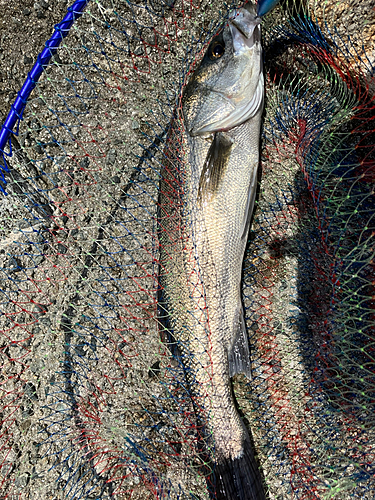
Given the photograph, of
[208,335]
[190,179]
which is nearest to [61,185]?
[190,179]

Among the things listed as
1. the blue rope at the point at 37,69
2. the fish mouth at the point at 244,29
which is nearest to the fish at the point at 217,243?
the fish mouth at the point at 244,29

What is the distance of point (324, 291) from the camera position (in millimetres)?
2383

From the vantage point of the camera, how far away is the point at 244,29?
2084mm

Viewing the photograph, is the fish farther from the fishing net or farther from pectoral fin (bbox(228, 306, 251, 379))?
the fishing net

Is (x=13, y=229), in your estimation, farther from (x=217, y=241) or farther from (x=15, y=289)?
(x=217, y=241)

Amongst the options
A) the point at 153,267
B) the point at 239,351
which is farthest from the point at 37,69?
the point at 239,351

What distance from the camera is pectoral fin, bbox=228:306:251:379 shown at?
2.20 metres

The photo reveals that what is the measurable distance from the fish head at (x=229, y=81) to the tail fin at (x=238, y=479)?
85.3 inches

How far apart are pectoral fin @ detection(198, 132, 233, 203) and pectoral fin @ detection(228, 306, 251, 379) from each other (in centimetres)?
82

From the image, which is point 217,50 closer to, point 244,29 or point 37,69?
point 244,29

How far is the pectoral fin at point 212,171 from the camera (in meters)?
2.15

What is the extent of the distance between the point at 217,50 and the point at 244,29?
20 cm

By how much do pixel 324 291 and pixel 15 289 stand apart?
2421mm

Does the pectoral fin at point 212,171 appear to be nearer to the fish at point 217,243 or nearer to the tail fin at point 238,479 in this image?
the fish at point 217,243
